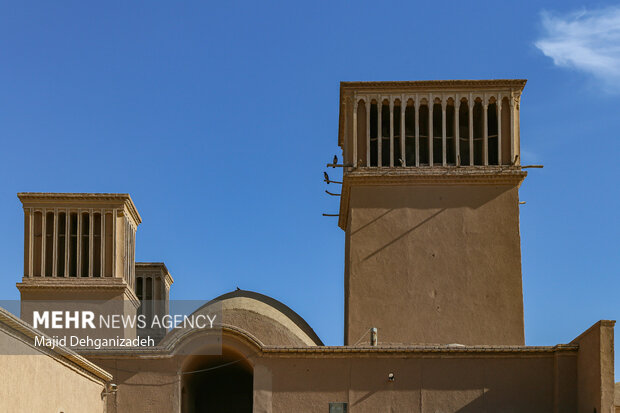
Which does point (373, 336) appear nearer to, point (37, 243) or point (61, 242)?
point (61, 242)

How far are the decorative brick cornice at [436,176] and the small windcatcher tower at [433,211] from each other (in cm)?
3

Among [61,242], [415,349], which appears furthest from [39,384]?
[61,242]

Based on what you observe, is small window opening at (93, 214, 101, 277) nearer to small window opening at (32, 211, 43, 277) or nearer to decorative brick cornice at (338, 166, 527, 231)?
small window opening at (32, 211, 43, 277)

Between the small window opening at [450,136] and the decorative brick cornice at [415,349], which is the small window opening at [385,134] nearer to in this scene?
the small window opening at [450,136]

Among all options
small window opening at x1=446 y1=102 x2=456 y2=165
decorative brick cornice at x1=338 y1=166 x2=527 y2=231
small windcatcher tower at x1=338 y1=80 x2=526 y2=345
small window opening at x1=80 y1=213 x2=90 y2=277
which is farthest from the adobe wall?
small window opening at x1=80 y1=213 x2=90 y2=277

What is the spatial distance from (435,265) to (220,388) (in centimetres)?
781

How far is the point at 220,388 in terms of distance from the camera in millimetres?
31344

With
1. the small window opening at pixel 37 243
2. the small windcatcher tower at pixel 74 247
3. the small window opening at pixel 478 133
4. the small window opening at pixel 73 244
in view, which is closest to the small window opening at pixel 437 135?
the small window opening at pixel 478 133

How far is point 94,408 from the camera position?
22.9m

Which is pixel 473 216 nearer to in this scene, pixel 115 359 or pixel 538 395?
pixel 538 395

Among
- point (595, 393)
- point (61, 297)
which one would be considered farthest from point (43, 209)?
point (595, 393)

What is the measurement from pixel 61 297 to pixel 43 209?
3.12 m

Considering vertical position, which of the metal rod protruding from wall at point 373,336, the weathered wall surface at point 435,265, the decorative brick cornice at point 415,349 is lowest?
the decorative brick cornice at point 415,349

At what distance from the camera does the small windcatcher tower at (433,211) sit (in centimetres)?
2764
